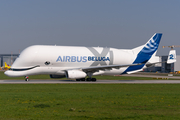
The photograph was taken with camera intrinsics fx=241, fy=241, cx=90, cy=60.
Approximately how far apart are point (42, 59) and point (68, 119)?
28972 millimetres

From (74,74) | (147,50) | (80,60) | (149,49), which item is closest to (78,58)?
(80,60)

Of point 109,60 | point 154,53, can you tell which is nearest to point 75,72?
point 109,60

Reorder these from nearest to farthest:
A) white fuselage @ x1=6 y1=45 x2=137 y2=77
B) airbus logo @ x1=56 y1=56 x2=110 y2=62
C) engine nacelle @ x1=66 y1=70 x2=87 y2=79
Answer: white fuselage @ x1=6 y1=45 x2=137 y2=77 < engine nacelle @ x1=66 y1=70 x2=87 y2=79 < airbus logo @ x1=56 y1=56 x2=110 y2=62

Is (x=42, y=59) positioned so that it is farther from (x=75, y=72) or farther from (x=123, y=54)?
(x=123, y=54)

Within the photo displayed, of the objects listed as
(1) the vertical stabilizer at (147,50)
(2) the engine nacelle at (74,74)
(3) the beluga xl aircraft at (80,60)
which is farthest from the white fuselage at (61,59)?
(1) the vertical stabilizer at (147,50)

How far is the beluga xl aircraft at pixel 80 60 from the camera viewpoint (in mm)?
38938

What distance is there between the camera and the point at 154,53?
47312 millimetres

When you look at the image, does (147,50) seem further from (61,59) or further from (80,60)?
(61,59)

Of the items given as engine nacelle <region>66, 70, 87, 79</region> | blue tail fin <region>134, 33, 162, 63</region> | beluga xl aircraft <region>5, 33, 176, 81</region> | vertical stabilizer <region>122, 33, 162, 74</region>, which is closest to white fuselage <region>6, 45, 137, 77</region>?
beluga xl aircraft <region>5, 33, 176, 81</region>

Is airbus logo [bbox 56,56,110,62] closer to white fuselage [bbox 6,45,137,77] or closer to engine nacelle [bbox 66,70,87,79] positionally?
white fuselage [bbox 6,45,137,77]

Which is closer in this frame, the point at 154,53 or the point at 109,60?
the point at 109,60

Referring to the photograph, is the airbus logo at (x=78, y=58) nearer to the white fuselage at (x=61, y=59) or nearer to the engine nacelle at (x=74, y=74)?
the white fuselage at (x=61, y=59)

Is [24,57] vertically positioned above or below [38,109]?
above

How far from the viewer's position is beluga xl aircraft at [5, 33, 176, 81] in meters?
38.9
